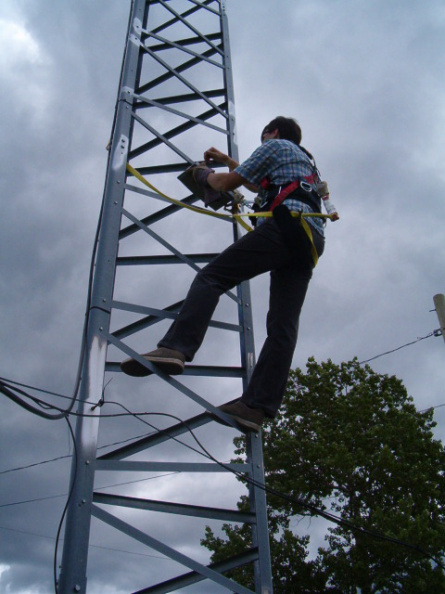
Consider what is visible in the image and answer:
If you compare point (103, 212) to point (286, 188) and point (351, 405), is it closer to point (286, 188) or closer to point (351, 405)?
point (286, 188)

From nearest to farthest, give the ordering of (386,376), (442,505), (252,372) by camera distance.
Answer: (252,372) → (442,505) → (386,376)

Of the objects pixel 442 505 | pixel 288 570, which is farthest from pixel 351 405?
pixel 288 570

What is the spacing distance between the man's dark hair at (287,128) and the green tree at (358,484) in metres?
13.2

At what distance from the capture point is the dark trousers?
2902 mm

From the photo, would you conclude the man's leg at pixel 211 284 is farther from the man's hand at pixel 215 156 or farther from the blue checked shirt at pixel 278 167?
the man's hand at pixel 215 156

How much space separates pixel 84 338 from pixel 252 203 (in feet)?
5.40

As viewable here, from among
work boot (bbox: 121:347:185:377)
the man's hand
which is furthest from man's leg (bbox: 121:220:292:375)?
the man's hand

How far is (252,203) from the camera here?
12.5 ft

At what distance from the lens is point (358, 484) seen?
16.7 metres

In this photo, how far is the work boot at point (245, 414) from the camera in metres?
2.92

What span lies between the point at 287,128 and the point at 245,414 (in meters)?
2.21

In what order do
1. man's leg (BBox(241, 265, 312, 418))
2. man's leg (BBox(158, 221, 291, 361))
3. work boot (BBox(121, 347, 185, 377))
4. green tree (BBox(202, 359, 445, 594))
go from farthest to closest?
green tree (BBox(202, 359, 445, 594))
man's leg (BBox(241, 265, 312, 418))
man's leg (BBox(158, 221, 291, 361))
work boot (BBox(121, 347, 185, 377))

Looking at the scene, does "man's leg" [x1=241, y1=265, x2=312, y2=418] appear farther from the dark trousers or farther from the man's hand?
the man's hand

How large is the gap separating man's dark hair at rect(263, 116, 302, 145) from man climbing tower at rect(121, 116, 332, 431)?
0.35m
